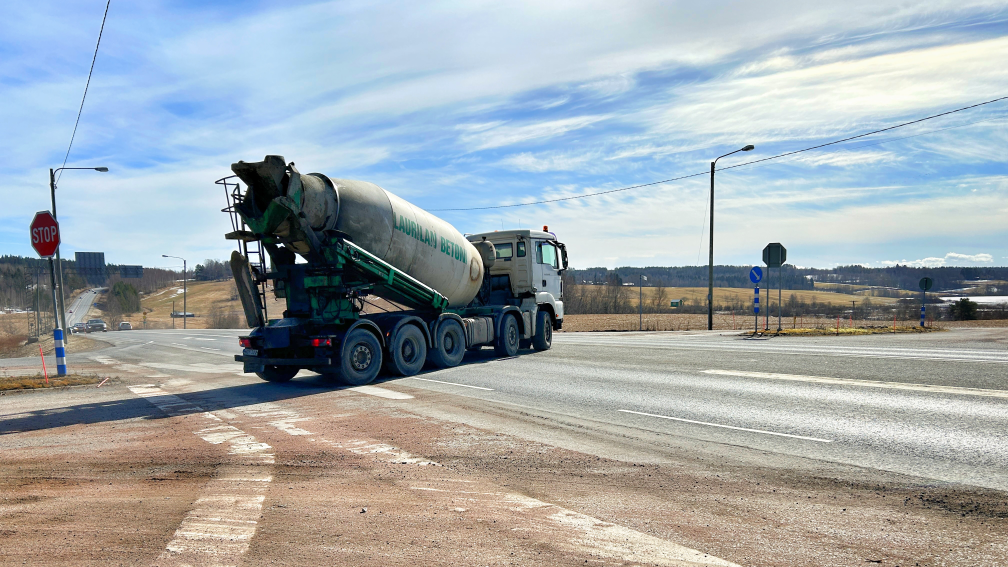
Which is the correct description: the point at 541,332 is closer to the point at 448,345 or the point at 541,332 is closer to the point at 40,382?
the point at 448,345

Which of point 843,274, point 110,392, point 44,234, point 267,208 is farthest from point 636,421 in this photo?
point 843,274

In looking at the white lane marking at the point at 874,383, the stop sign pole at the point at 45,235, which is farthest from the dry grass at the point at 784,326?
the stop sign pole at the point at 45,235

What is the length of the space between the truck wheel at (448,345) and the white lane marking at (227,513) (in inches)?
276

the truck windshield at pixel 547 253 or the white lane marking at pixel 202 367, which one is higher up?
the truck windshield at pixel 547 253

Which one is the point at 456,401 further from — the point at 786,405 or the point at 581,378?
the point at 786,405

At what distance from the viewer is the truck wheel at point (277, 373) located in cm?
1293

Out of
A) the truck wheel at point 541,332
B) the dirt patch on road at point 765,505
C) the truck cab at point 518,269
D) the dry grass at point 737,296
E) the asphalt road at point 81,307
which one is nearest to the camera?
the dirt patch on road at point 765,505

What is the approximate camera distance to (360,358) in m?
12.2

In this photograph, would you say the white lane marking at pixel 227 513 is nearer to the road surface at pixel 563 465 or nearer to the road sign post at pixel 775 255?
the road surface at pixel 563 465

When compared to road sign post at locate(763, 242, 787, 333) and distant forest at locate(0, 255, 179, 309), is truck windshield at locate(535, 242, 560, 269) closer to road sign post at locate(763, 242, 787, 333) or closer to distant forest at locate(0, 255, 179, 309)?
road sign post at locate(763, 242, 787, 333)

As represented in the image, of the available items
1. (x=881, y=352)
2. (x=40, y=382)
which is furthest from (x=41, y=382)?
(x=881, y=352)

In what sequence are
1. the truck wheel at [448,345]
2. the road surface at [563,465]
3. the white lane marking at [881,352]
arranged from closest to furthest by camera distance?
the road surface at [563,465] → the white lane marking at [881,352] → the truck wheel at [448,345]

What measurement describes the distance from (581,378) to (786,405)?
4.06 m

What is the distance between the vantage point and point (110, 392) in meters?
11.7
